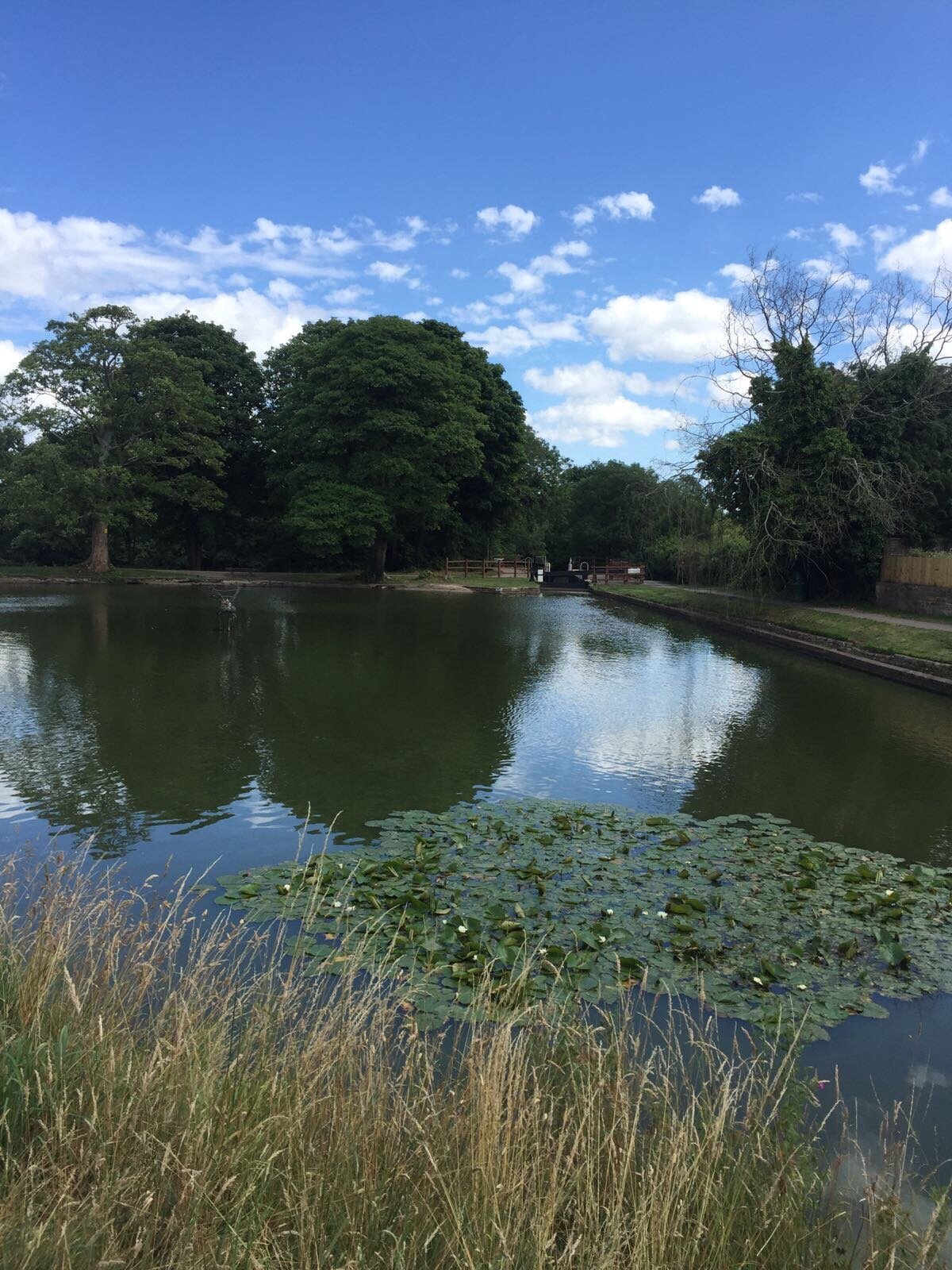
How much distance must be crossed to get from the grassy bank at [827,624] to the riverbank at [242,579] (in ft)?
34.2

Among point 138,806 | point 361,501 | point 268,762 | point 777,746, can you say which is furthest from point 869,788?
point 361,501

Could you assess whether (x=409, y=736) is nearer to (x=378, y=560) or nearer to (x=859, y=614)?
(x=859, y=614)

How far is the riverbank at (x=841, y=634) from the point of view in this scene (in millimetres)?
18406

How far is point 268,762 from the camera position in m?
10.2

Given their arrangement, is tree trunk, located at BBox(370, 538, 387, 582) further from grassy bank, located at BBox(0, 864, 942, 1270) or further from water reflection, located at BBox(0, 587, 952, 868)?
grassy bank, located at BBox(0, 864, 942, 1270)

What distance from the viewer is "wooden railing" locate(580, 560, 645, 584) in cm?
5512

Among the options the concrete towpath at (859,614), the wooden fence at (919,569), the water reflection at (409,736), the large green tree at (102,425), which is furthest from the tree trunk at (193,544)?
the wooden fence at (919,569)

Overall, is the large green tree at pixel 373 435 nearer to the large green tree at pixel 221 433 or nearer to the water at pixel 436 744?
the large green tree at pixel 221 433

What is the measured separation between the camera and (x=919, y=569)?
26125 mm

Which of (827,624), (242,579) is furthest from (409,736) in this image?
(242,579)

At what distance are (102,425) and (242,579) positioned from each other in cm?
950

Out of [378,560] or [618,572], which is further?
[618,572]

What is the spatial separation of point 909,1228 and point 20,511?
139 ft

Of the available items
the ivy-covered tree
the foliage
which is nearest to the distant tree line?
the ivy-covered tree
